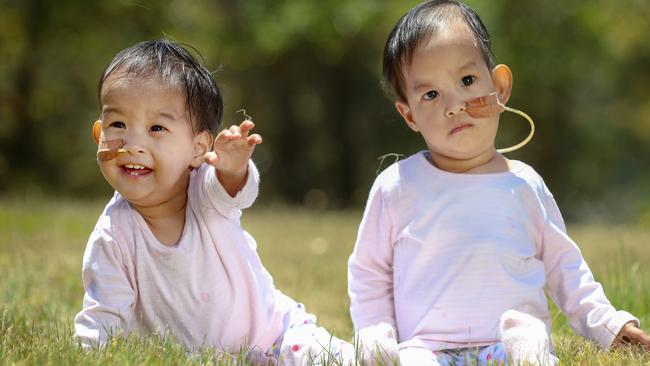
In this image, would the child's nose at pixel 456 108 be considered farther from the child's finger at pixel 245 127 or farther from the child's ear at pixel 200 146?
the child's ear at pixel 200 146

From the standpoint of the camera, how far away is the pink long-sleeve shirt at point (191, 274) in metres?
3.36

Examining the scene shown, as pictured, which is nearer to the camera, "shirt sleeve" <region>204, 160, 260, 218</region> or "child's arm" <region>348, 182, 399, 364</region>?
"shirt sleeve" <region>204, 160, 260, 218</region>

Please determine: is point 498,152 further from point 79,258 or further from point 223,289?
point 79,258

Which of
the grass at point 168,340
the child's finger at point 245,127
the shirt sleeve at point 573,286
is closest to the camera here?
the grass at point 168,340

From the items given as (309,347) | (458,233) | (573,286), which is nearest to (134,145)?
(309,347)

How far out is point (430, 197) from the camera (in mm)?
3439

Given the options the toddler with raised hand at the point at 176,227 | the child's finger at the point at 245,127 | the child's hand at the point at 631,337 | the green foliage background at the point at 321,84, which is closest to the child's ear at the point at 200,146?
the toddler with raised hand at the point at 176,227

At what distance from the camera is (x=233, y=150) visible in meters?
3.29

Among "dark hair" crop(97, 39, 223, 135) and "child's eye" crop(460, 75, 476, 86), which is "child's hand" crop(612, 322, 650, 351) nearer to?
"child's eye" crop(460, 75, 476, 86)

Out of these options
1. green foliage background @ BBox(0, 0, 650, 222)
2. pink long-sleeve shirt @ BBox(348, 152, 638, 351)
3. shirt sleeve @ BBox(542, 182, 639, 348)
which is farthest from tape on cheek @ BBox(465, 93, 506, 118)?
green foliage background @ BBox(0, 0, 650, 222)

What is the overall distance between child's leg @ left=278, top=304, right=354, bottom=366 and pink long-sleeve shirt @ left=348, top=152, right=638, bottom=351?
0.62 feet

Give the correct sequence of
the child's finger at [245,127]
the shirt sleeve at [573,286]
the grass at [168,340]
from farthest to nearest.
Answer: the shirt sleeve at [573,286], the child's finger at [245,127], the grass at [168,340]

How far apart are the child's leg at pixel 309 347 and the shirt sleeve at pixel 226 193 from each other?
537 millimetres

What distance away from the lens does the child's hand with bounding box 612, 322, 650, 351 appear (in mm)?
3203
